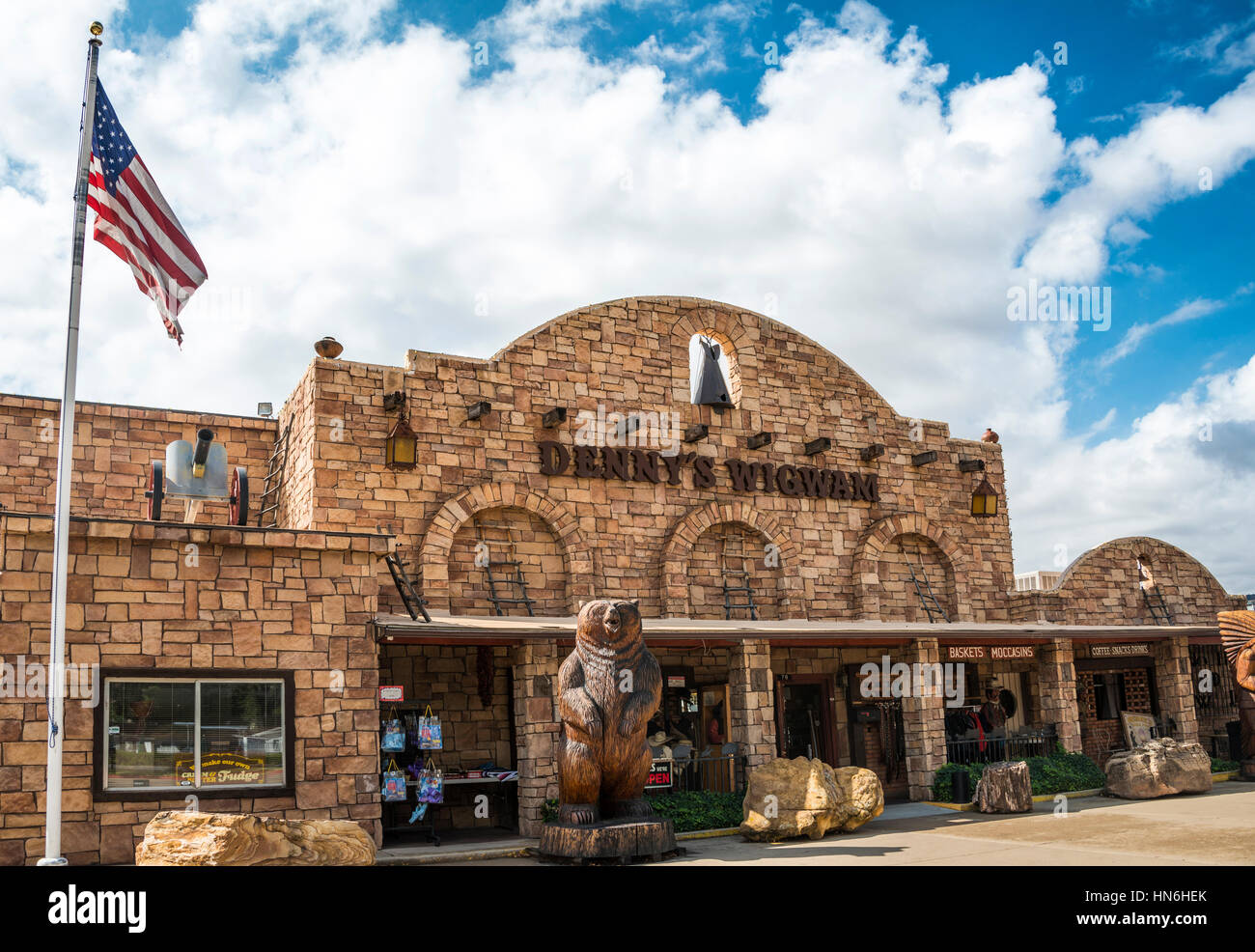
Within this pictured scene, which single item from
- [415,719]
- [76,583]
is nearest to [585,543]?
[415,719]

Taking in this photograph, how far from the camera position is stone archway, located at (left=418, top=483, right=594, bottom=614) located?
13648mm

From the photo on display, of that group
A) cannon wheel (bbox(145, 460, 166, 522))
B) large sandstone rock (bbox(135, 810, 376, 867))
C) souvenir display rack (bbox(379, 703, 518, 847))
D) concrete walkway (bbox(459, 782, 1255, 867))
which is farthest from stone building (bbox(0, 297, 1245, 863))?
concrete walkway (bbox(459, 782, 1255, 867))

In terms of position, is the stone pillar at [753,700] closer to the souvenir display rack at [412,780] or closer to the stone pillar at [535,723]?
the stone pillar at [535,723]

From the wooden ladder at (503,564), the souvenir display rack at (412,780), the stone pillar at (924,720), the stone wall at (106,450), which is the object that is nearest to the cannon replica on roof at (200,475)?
the stone wall at (106,450)

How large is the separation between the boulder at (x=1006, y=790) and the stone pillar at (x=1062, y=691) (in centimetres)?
323

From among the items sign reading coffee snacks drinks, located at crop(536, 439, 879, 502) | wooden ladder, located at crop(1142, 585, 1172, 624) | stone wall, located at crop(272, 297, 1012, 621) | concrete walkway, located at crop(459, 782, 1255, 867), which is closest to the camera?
concrete walkway, located at crop(459, 782, 1255, 867)

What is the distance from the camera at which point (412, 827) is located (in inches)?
486

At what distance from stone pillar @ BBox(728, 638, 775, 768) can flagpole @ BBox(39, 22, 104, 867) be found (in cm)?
818

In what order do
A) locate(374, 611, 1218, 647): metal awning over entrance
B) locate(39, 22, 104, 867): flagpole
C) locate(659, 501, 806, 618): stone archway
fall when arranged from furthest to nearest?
1. locate(659, 501, 806, 618): stone archway
2. locate(374, 611, 1218, 647): metal awning over entrance
3. locate(39, 22, 104, 867): flagpole

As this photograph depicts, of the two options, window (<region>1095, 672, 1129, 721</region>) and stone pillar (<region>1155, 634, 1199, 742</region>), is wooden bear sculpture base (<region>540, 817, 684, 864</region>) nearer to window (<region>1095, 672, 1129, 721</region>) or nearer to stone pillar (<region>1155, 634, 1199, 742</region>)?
stone pillar (<region>1155, 634, 1199, 742</region>)

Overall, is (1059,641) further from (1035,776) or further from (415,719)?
(415,719)

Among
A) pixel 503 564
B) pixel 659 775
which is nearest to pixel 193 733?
pixel 503 564

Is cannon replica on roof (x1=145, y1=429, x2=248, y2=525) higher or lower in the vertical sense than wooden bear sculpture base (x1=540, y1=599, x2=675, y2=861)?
higher
